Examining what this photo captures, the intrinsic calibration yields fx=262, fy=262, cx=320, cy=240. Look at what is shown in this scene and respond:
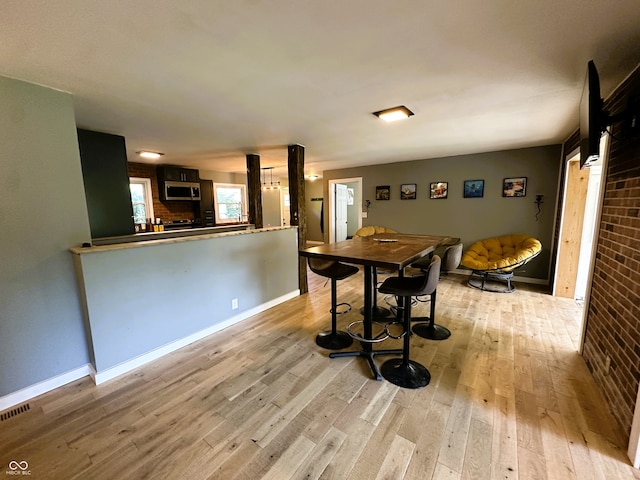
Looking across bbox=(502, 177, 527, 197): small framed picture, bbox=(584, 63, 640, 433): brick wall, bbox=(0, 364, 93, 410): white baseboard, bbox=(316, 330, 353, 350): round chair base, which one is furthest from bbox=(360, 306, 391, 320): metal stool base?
bbox=(502, 177, 527, 197): small framed picture

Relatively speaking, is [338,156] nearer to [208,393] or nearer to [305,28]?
[305,28]

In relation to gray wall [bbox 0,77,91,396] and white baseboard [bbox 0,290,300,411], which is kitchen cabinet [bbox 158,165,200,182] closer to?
gray wall [bbox 0,77,91,396]

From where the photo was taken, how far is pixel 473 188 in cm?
494

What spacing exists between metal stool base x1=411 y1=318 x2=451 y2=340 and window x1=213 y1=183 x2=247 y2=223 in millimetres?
5863

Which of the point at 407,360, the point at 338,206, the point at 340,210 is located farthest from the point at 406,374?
the point at 340,210

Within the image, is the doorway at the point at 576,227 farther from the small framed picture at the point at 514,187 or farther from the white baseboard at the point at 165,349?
the white baseboard at the point at 165,349

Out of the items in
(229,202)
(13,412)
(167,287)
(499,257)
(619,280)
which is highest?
(229,202)

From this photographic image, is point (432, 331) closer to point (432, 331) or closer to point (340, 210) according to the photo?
point (432, 331)

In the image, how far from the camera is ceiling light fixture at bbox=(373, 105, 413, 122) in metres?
2.47

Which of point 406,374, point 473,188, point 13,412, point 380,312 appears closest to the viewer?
point 13,412

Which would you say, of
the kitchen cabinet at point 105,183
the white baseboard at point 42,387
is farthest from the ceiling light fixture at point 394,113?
the white baseboard at point 42,387

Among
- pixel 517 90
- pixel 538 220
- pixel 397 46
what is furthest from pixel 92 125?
pixel 538 220

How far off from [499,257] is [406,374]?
11.5ft

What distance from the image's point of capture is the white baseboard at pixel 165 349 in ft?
7.10
